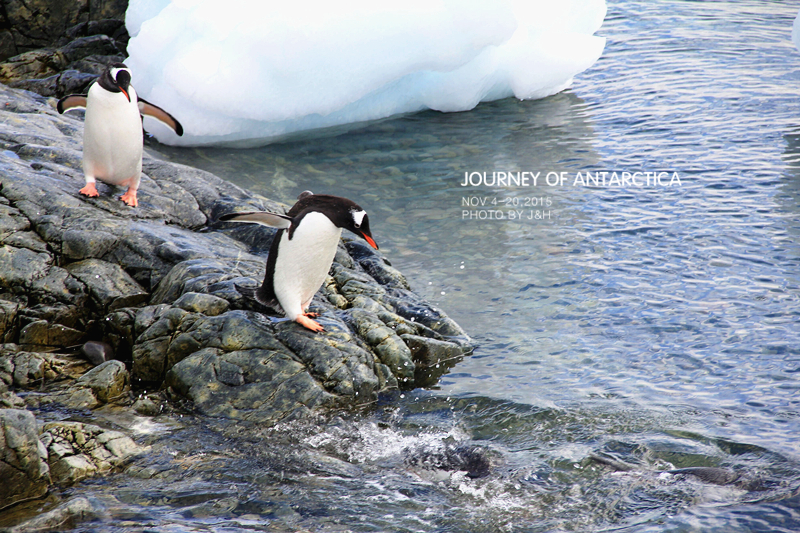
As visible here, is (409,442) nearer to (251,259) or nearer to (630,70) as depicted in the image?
(251,259)

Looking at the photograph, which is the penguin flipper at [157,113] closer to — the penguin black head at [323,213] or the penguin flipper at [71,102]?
the penguin flipper at [71,102]

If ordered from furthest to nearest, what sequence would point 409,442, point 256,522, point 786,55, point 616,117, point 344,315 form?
point 786,55 < point 616,117 < point 344,315 < point 409,442 < point 256,522

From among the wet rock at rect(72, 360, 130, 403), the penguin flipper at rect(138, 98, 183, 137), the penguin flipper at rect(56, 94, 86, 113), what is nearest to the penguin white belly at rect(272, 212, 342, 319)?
the wet rock at rect(72, 360, 130, 403)

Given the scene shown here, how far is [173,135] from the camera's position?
30.4 feet

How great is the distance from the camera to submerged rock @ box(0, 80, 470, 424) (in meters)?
4.21

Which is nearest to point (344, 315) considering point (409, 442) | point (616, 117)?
point (409, 442)

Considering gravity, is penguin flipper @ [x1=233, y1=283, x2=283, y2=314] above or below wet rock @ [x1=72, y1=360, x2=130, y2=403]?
above

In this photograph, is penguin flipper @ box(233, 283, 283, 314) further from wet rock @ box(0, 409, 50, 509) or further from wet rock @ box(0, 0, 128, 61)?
wet rock @ box(0, 0, 128, 61)

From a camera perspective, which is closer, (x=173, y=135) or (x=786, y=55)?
(x=173, y=135)

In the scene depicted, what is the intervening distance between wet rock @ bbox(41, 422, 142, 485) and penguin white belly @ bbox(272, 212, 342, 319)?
4.14ft

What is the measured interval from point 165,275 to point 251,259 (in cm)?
62

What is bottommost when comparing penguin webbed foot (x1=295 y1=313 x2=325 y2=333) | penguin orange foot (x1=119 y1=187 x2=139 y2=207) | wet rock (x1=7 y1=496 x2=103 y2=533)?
wet rock (x1=7 y1=496 x2=103 y2=533)

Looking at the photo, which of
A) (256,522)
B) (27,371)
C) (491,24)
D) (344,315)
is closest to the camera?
(256,522)

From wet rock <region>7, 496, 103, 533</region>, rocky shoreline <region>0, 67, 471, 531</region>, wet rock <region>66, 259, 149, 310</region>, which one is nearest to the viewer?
wet rock <region>7, 496, 103, 533</region>
